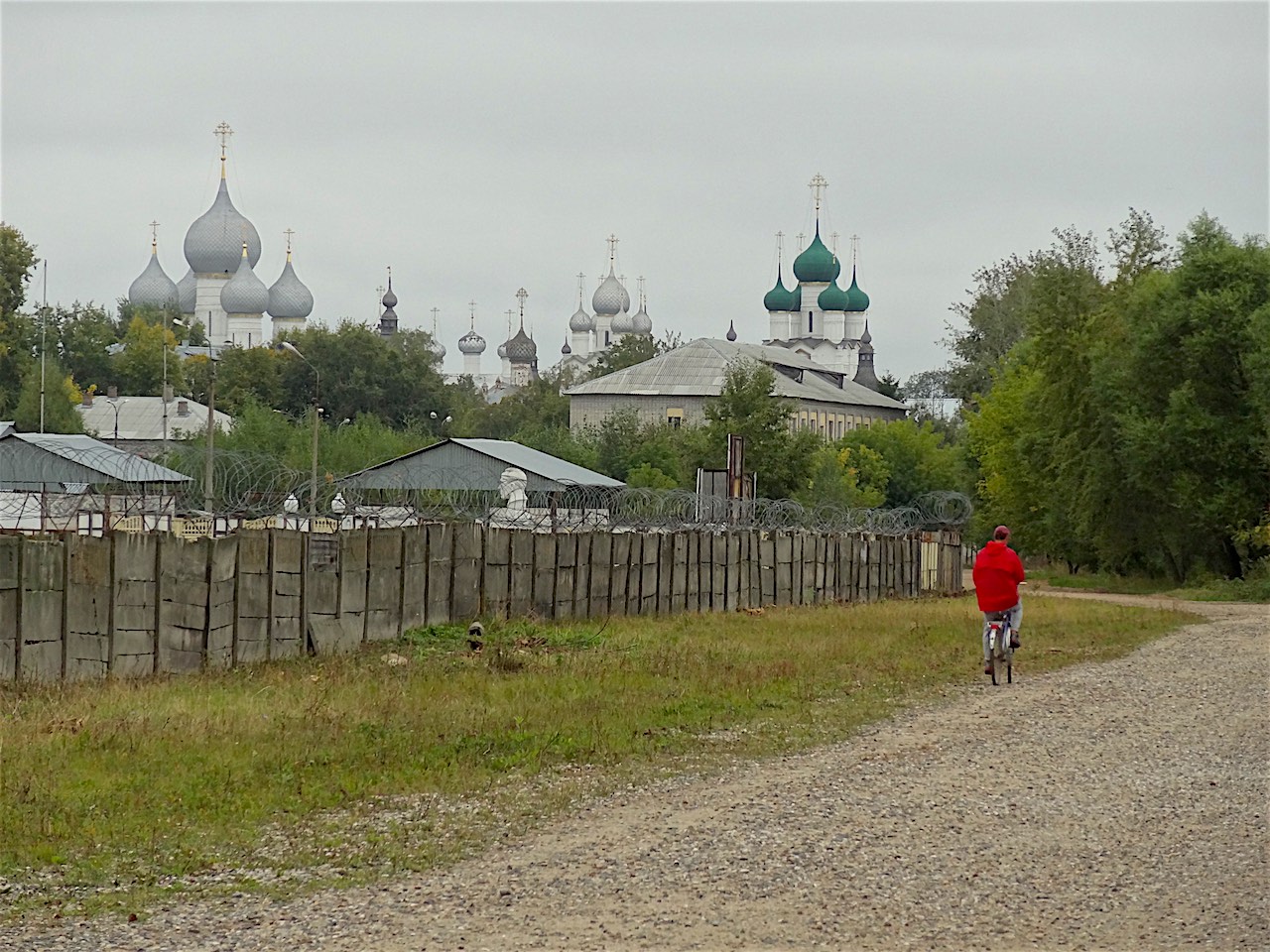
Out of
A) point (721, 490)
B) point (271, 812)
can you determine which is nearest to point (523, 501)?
point (721, 490)

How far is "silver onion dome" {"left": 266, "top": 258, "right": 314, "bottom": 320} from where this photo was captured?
166 m

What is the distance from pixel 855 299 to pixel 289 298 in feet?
164

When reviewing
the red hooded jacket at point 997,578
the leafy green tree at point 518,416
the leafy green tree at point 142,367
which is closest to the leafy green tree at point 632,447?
the leafy green tree at point 518,416

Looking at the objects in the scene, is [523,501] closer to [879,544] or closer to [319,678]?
[879,544]

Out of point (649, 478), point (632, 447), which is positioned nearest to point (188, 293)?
point (632, 447)

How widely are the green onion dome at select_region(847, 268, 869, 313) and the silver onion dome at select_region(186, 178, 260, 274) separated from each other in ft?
171

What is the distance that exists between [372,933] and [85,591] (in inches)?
429

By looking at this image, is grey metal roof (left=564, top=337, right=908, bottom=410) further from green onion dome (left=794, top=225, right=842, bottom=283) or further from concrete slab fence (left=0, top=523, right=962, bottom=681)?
concrete slab fence (left=0, top=523, right=962, bottom=681)

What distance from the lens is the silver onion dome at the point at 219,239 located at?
16000cm

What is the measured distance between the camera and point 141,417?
104250 mm

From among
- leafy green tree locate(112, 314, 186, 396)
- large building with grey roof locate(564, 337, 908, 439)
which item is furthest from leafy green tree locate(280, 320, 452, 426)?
large building with grey roof locate(564, 337, 908, 439)

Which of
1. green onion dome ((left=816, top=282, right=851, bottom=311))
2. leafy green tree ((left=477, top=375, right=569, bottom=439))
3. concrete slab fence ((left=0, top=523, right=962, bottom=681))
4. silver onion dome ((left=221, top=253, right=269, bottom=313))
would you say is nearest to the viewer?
concrete slab fence ((left=0, top=523, right=962, bottom=681))

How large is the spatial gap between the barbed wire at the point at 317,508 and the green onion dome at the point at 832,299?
355ft

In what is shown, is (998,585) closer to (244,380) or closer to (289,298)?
(244,380)
